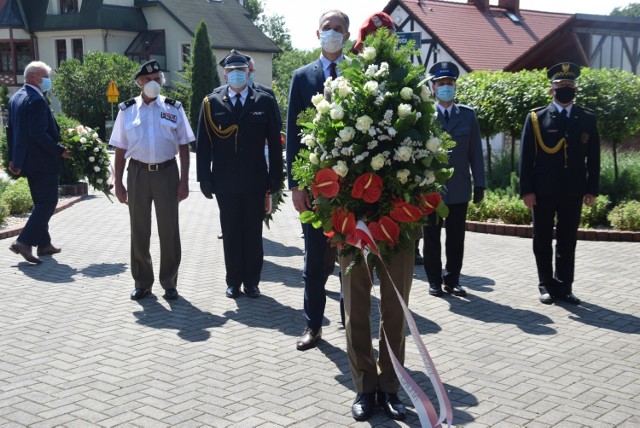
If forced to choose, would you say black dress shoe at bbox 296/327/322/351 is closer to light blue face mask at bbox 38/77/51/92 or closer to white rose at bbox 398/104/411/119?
white rose at bbox 398/104/411/119

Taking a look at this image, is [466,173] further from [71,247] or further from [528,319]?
[71,247]

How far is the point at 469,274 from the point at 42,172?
534 centimetres

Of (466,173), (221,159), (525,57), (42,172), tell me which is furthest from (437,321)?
(525,57)

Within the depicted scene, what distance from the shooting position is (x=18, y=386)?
5340 millimetres

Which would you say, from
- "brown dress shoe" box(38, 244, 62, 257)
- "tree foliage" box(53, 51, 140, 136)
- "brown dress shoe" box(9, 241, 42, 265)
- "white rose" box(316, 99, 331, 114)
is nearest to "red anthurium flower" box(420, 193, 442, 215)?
"white rose" box(316, 99, 331, 114)

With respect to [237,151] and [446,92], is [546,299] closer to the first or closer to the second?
[446,92]

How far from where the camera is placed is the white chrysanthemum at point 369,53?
4520 millimetres

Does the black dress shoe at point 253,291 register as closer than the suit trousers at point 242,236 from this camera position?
No

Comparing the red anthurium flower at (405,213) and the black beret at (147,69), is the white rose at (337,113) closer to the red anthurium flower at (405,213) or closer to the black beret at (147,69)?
the red anthurium flower at (405,213)

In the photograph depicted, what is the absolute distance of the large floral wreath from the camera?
4.41 meters

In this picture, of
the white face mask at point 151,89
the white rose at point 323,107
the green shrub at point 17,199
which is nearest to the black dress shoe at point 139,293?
the white face mask at point 151,89

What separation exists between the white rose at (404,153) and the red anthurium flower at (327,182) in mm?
386

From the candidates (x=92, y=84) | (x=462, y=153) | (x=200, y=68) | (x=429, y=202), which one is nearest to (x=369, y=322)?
(x=429, y=202)

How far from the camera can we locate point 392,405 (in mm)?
4773
